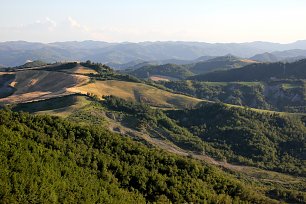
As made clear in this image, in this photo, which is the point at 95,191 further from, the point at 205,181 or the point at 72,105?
the point at 72,105

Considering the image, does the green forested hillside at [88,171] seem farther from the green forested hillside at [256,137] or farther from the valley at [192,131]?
the green forested hillside at [256,137]

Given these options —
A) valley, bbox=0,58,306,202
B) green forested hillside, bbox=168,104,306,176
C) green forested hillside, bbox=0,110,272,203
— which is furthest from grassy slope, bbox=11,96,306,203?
green forested hillside, bbox=0,110,272,203

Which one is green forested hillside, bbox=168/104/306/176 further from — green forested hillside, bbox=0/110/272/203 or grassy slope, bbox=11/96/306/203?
green forested hillside, bbox=0/110/272/203

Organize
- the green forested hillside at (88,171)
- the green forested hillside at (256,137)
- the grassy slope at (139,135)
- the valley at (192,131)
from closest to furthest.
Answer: the green forested hillside at (88,171) → the grassy slope at (139,135) → the valley at (192,131) → the green forested hillside at (256,137)

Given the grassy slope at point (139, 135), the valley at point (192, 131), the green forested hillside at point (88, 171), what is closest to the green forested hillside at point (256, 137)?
the valley at point (192, 131)

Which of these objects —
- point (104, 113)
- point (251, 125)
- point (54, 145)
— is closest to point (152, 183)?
point (54, 145)

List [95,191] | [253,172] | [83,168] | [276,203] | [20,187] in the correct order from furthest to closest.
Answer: [253,172] < [276,203] < [83,168] < [95,191] < [20,187]

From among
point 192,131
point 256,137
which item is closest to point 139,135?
point 192,131

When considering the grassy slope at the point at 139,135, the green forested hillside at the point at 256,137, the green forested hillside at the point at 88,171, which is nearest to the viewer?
the green forested hillside at the point at 88,171

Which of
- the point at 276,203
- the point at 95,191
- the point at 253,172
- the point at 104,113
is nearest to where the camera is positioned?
the point at 95,191
